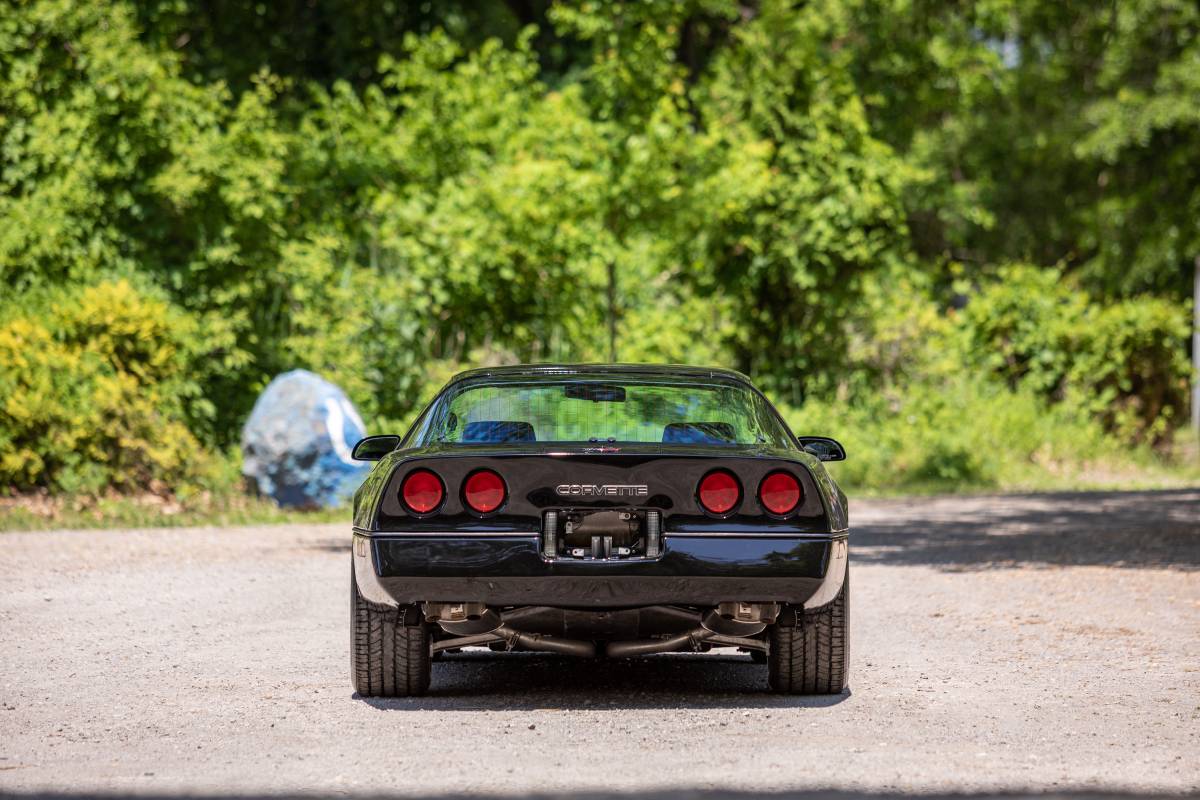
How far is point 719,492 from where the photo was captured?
21.1 feet

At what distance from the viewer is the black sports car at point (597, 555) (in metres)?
6.34

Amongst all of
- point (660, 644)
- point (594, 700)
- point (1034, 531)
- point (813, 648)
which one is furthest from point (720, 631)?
point (1034, 531)

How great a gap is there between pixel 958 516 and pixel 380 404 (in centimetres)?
620

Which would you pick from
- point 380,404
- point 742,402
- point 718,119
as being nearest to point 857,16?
point 718,119

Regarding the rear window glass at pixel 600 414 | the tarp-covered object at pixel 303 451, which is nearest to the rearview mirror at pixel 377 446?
the rear window glass at pixel 600 414

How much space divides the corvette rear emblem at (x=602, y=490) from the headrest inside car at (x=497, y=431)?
590 mm

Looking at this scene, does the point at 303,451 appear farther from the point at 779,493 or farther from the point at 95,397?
the point at 779,493

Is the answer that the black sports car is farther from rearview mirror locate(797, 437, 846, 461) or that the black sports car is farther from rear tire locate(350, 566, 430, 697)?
rearview mirror locate(797, 437, 846, 461)

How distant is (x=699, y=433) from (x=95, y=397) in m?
9.92

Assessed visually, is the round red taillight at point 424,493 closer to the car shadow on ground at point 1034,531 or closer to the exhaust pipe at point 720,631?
the exhaust pipe at point 720,631

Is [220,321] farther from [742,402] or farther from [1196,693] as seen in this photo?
[1196,693]

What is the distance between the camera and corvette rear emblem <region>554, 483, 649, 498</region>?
20.9 ft

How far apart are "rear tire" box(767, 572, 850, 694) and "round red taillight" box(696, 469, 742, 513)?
Result: 53cm

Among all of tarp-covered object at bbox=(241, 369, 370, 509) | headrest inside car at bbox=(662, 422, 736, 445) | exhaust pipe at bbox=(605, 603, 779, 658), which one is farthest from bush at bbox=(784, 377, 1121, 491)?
exhaust pipe at bbox=(605, 603, 779, 658)
